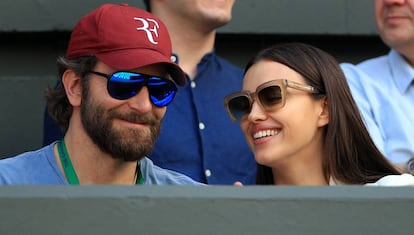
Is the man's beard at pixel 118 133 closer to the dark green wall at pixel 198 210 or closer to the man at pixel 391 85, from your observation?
the dark green wall at pixel 198 210

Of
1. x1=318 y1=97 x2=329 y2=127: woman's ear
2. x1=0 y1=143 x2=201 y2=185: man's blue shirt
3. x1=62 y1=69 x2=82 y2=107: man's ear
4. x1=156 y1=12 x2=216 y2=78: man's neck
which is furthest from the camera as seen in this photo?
x1=156 y1=12 x2=216 y2=78: man's neck

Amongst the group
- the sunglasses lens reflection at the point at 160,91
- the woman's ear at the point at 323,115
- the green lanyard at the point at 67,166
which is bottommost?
the green lanyard at the point at 67,166

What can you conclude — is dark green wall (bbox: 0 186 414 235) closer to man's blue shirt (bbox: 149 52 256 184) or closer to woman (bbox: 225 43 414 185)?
woman (bbox: 225 43 414 185)

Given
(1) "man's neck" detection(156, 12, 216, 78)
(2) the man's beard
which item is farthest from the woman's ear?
(1) "man's neck" detection(156, 12, 216, 78)

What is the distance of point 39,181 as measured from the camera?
10.5 feet

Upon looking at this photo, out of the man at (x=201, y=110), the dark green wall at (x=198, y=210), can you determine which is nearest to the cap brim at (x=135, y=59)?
the man at (x=201, y=110)

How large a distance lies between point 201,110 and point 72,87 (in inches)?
34.8

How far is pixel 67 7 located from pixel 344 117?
1.63 meters

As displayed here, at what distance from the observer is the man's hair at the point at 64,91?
336 cm

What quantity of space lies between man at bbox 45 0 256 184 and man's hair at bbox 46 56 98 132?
1.55 ft

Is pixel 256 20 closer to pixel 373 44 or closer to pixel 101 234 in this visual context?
pixel 373 44

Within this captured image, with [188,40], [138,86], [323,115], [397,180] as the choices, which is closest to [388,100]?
[323,115]

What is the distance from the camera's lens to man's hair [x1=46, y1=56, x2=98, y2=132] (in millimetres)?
3355

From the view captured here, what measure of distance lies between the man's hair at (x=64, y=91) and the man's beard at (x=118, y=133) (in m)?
0.10
